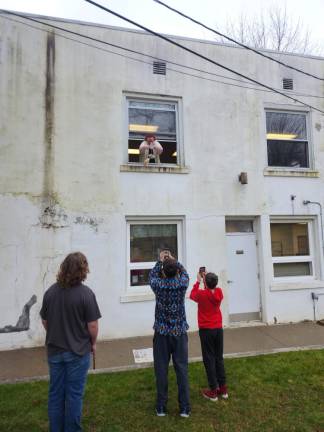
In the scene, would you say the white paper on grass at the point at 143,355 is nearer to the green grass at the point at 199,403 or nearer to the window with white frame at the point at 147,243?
the green grass at the point at 199,403

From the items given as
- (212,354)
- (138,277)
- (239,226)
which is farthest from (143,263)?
(212,354)

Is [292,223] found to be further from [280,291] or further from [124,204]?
[124,204]

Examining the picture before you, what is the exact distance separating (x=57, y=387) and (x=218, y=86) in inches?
292

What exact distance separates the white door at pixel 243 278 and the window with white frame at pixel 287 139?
2.25 meters

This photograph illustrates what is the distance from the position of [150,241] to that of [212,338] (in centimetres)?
368

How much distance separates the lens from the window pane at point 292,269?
805 centimetres

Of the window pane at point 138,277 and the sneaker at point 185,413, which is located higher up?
the window pane at point 138,277

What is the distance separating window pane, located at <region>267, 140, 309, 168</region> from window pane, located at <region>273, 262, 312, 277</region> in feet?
8.75

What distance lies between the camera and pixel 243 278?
305 inches

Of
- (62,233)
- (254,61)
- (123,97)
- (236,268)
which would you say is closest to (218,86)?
(254,61)

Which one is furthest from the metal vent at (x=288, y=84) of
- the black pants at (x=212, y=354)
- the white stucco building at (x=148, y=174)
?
the black pants at (x=212, y=354)

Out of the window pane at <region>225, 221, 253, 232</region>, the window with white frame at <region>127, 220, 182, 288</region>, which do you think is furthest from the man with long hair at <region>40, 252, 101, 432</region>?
the window pane at <region>225, 221, 253, 232</region>

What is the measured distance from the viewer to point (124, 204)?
278 inches

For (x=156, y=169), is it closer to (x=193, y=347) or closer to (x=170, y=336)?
(x=193, y=347)
